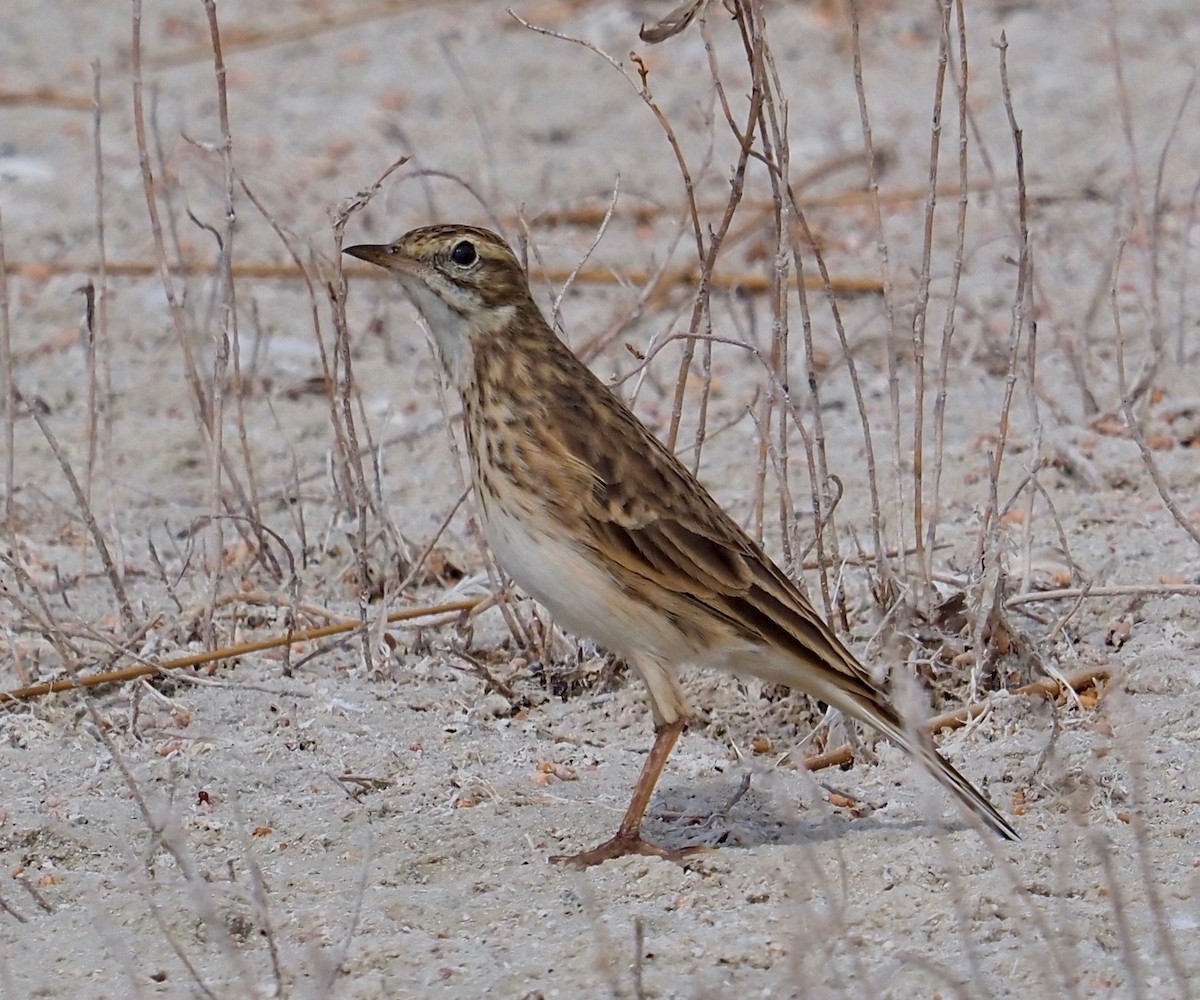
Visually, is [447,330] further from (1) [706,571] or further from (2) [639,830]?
(2) [639,830]

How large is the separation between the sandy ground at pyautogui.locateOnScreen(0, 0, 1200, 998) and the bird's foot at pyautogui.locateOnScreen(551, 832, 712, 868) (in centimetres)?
5

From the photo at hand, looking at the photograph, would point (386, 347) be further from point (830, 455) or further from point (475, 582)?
point (475, 582)

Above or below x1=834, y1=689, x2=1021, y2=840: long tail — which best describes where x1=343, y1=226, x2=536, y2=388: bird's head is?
above

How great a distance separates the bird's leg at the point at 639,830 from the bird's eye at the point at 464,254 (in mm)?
1080

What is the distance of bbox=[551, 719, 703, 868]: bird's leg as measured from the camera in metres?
4.29

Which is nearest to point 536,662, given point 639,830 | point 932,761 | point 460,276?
point 639,830

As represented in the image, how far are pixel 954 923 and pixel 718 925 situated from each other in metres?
0.44

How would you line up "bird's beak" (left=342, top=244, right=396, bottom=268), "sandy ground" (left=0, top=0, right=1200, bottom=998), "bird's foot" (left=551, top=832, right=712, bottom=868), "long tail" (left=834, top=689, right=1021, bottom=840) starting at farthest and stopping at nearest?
1. "bird's beak" (left=342, top=244, right=396, bottom=268)
2. "bird's foot" (left=551, top=832, right=712, bottom=868)
3. "long tail" (left=834, top=689, right=1021, bottom=840)
4. "sandy ground" (left=0, top=0, right=1200, bottom=998)

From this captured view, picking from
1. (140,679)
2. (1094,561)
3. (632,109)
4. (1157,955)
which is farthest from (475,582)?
(632,109)

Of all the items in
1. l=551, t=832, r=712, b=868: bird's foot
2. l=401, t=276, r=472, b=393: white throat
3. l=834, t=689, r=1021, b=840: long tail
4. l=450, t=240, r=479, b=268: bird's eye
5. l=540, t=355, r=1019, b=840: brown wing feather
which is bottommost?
l=551, t=832, r=712, b=868: bird's foot

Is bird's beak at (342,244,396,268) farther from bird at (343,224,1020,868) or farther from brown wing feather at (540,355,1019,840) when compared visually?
brown wing feather at (540,355,1019,840)

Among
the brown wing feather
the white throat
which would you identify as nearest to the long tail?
the brown wing feather

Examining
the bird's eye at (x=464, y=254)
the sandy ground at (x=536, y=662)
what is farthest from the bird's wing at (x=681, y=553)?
the bird's eye at (x=464, y=254)

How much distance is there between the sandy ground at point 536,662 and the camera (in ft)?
12.6
